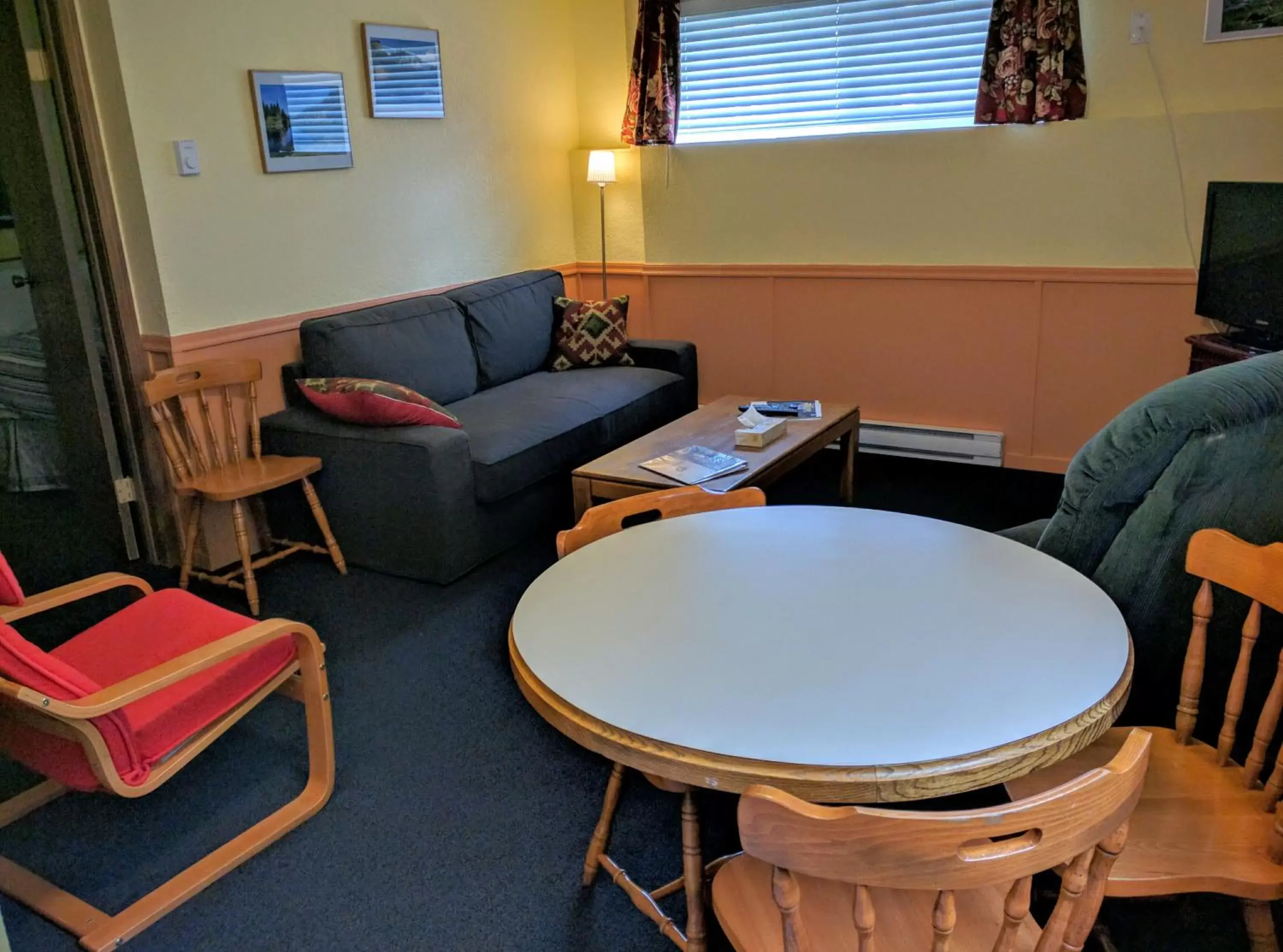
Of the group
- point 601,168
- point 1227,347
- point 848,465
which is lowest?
point 848,465

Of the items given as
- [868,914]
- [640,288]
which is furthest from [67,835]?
[640,288]

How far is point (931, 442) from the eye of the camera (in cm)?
446

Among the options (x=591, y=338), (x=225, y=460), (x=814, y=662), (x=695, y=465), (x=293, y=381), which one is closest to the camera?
(x=814, y=662)

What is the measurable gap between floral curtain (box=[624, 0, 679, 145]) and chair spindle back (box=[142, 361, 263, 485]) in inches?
91.0

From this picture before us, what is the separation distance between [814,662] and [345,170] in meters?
Answer: 3.22

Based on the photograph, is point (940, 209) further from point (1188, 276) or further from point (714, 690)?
point (714, 690)

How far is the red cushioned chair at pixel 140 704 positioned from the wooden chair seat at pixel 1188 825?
1.51 m

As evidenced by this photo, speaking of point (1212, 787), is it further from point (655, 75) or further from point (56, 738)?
point (655, 75)

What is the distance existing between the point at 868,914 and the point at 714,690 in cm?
42

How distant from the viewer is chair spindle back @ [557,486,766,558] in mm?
1975

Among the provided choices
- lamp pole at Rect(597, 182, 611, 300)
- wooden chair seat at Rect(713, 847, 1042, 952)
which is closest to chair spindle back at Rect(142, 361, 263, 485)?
lamp pole at Rect(597, 182, 611, 300)

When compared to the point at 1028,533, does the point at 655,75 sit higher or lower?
higher

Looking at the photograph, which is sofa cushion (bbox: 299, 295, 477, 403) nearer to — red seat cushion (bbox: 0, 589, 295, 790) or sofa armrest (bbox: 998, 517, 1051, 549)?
red seat cushion (bbox: 0, 589, 295, 790)

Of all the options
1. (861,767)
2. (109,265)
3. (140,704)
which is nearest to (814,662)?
(861,767)
